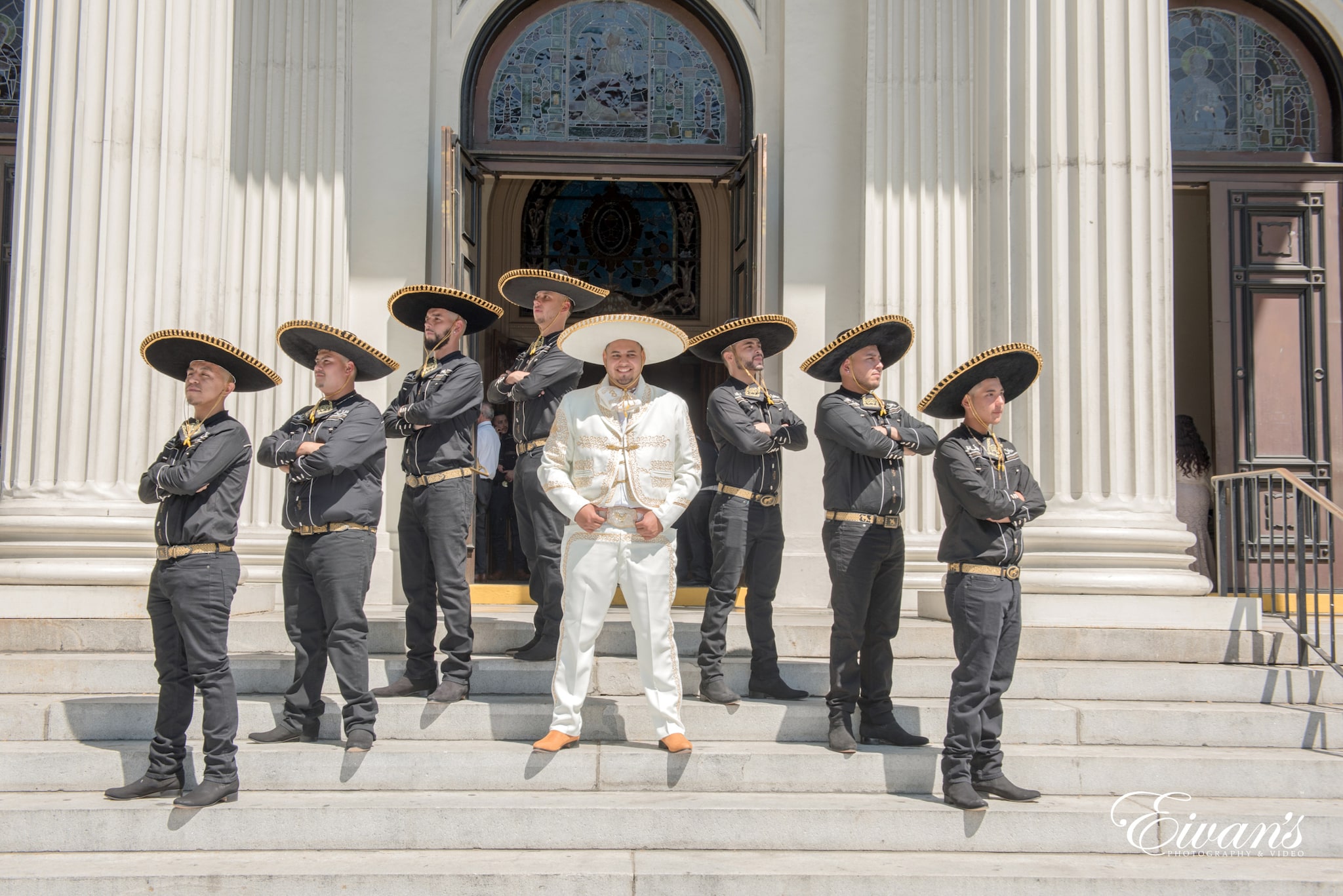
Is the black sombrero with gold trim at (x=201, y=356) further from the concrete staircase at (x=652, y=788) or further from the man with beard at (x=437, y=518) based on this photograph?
the concrete staircase at (x=652, y=788)

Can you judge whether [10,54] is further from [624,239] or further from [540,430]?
[624,239]

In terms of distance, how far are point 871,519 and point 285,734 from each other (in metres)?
3.11

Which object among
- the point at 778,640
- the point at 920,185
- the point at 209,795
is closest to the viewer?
the point at 209,795

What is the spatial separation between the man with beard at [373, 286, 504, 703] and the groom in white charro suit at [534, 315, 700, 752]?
26.5 inches

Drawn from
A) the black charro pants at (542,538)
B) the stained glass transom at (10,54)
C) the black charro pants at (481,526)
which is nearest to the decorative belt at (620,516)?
the black charro pants at (542,538)

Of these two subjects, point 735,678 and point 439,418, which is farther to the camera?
point 735,678

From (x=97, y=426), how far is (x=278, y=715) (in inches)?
105

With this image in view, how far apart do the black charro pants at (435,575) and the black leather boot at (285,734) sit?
63 centimetres

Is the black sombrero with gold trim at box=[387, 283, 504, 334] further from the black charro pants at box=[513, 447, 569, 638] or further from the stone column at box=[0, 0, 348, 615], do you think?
the stone column at box=[0, 0, 348, 615]

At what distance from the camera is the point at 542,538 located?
6.90m

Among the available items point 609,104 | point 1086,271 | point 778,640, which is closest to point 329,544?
point 778,640

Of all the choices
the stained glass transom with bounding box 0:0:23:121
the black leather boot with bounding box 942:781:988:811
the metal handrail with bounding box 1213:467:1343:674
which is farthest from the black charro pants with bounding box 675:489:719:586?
the stained glass transom with bounding box 0:0:23:121

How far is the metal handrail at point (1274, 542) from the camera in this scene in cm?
801

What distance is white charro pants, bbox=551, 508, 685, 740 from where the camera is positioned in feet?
19.4
